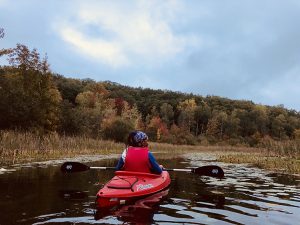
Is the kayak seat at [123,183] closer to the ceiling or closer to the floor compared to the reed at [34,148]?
closer to the floor

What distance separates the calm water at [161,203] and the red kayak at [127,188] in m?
0.20

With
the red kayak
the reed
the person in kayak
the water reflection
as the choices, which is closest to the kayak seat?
the red kayak

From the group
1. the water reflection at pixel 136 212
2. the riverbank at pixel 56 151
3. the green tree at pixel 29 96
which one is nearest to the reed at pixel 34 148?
the riverbank at pixel 56 151

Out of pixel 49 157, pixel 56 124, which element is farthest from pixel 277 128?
pixel 49 157

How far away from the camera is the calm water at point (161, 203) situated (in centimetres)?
700

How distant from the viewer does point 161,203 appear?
29.0 ft

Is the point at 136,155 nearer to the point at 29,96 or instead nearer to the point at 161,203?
the point at 161,203

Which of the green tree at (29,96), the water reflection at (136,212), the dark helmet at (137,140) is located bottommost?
the water reflection at (136,212)

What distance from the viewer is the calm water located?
23.0 ft

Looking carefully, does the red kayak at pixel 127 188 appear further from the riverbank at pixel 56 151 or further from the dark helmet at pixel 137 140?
the riverbank at pixel 56 151

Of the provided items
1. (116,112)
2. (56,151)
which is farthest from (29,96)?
(116,112)

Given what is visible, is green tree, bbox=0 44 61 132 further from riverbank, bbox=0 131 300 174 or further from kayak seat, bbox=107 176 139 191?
kayak seat, bbox=107 176 139 191

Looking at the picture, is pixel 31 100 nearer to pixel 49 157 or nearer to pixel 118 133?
pixel 49 157

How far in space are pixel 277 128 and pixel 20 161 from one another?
113m
